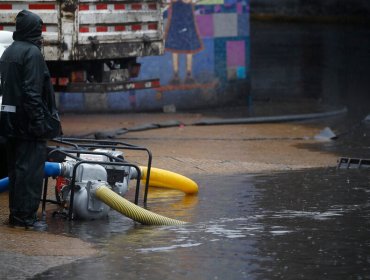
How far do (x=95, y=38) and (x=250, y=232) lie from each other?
5861mm

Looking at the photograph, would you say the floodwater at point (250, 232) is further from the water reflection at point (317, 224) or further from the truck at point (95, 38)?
the truck at point (95, 38)

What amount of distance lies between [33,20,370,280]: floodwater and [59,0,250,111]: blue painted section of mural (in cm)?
429

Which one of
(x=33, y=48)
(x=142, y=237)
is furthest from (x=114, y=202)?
(x=33, y=48)

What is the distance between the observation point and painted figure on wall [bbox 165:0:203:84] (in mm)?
18953

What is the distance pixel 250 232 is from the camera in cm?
925

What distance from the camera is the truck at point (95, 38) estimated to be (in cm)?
1405

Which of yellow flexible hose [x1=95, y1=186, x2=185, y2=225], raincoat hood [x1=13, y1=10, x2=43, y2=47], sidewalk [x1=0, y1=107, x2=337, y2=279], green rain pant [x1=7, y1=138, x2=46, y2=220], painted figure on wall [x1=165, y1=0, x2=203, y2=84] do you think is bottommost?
sidewalk [x1=0, y1=107, x2=337, y2=279]

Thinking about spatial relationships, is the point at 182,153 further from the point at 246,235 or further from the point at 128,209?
the point at 246,235

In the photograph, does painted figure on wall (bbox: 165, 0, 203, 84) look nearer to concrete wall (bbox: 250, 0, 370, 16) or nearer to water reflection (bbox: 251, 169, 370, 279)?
water reflection (bbox: 251, 169, 370, 279)

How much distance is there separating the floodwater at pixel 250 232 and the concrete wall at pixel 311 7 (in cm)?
2700

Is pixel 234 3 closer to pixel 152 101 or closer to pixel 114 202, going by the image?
pixel 152 101

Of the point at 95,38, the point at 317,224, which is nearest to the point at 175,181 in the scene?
the point at 317,224

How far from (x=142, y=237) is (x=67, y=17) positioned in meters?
5.65

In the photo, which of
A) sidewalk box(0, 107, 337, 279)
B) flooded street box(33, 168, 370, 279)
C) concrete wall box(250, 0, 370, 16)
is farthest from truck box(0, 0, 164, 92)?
concrete wall box(250, 0, 370, 16)
